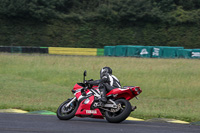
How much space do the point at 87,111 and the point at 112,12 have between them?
3960 cm

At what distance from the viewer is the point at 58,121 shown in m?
9.02

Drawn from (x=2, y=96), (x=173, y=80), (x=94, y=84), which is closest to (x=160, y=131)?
(x=94, y=84)

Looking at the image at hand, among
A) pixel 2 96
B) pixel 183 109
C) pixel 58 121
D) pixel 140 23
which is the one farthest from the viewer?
pixel 140 23

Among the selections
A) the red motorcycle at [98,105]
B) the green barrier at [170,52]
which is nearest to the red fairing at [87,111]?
the red motorcycle at [98,105]

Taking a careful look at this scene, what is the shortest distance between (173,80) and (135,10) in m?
28.6

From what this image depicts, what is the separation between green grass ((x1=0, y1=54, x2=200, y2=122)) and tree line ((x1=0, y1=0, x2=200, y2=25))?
60.4ft

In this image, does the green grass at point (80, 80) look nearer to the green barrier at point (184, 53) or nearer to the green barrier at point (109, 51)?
the green barrier at point (109, 51)

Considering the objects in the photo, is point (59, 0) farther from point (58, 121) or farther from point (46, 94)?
point (58, 121)

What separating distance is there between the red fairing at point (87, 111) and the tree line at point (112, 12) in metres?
38.0

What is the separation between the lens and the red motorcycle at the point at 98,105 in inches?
338

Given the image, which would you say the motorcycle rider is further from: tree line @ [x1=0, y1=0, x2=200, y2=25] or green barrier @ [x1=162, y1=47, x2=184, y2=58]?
tree line @ [x1=0, y1=0, x2=200, y2=25]

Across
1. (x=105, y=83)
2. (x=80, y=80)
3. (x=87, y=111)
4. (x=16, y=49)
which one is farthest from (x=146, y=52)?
(x=87, y=111)

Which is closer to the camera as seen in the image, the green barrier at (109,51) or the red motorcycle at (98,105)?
the red motorcycle at (98,105)

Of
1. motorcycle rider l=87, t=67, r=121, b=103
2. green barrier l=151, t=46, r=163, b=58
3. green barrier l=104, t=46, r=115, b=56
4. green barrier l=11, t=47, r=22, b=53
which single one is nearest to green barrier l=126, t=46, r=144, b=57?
green barrier l=151, t=46, r=163, b=58
